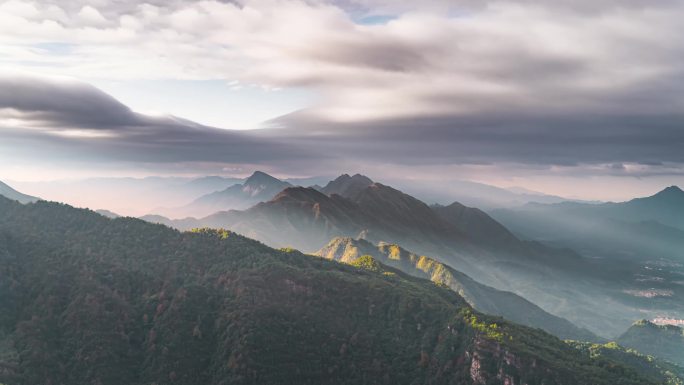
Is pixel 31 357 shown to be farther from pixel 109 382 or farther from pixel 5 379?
pixel 109 382

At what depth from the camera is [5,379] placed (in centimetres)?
17938

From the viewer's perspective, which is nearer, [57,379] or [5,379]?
[5,379]

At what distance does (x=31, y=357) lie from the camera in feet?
651

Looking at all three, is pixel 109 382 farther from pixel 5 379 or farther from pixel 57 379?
pixel 5 379

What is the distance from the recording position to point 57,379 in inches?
7687

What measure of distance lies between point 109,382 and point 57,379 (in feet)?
67.3

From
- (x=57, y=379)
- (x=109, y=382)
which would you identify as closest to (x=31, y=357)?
(x=57, y=379)

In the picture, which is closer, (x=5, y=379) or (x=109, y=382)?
(x=5, y=379)

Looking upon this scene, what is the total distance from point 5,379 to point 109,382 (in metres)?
37.6

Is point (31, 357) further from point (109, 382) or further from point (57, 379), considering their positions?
point (109, 382)

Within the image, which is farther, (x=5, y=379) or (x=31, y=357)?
(x=31, y=357)

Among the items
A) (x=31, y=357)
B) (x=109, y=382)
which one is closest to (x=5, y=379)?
(x=31, y=357)

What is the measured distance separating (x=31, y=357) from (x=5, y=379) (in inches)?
759
